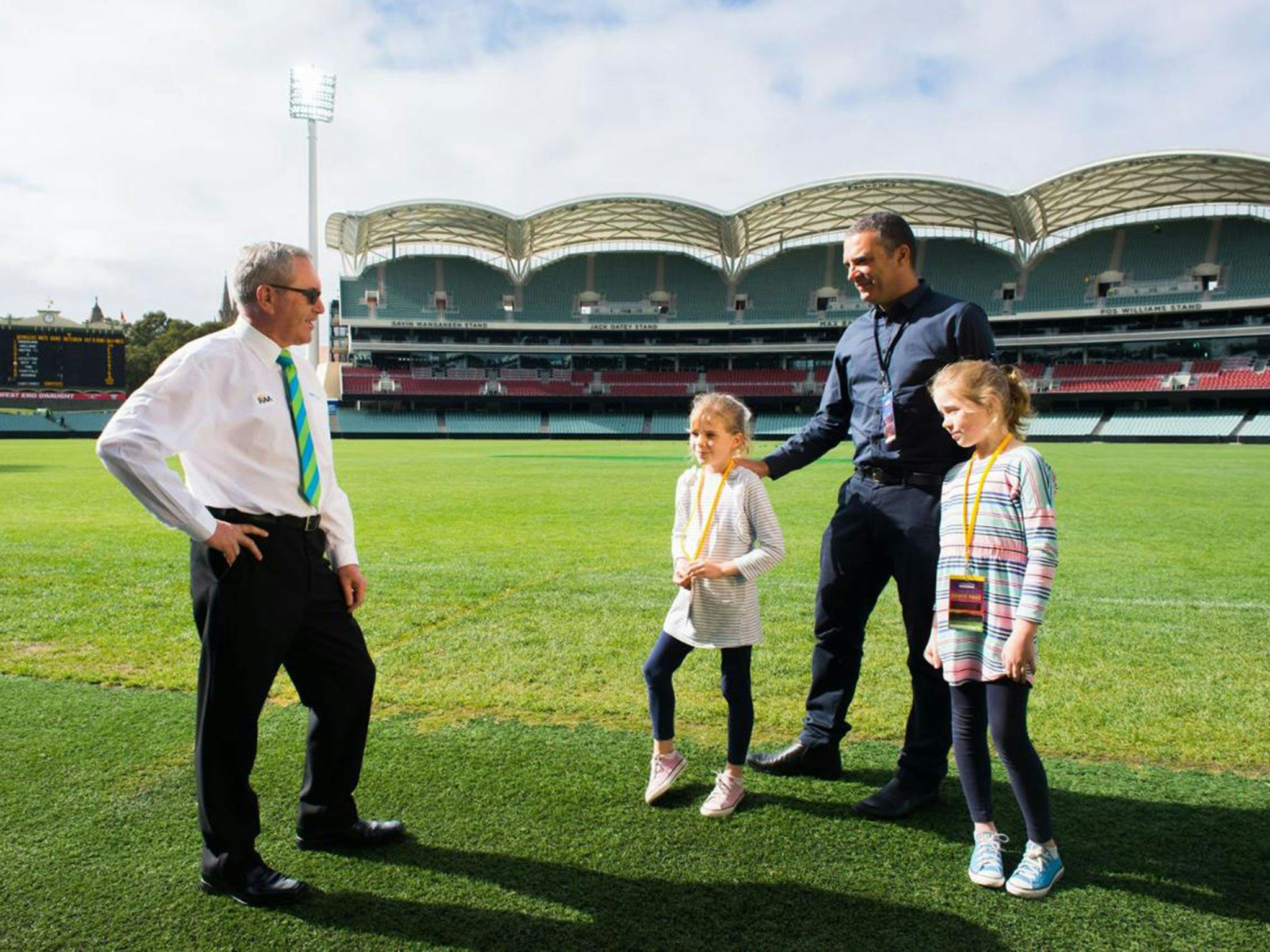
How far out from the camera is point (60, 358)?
161 ft

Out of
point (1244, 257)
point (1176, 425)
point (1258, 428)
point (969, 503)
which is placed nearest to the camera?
point (969, 503)

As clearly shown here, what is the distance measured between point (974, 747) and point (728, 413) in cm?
152

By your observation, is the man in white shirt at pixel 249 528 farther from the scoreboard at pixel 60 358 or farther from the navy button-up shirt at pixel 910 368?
the scoreboard at pixel 60 358

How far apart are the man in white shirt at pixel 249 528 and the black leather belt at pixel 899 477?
220cm

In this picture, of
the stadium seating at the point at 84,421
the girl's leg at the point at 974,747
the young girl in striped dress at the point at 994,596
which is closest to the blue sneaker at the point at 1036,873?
the young girl in striped dress at the point at 994,596

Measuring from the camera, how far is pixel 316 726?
3.06 meters

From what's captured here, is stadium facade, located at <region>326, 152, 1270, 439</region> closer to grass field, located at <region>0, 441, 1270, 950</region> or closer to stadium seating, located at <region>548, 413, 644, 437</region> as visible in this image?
stadium seating, located at <region>548, 413, 644, 437</region>

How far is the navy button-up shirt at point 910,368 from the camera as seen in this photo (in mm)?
3359

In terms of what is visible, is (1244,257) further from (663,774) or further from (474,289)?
(663,774)

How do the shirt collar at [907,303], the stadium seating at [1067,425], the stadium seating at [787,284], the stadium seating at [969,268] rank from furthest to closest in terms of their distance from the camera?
the stadium seating at [787,284]
the stadium seating at [969,268]
the stadium seating at [1067,425]
the shirt collar at [907,303]

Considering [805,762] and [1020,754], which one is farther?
[805,762]

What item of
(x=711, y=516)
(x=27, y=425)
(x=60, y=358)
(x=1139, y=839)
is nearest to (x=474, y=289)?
(x=60, y=358)

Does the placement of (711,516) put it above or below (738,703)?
above

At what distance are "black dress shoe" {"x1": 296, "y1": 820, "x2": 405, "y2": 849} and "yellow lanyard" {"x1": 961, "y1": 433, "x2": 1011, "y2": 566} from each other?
227 centimetres
